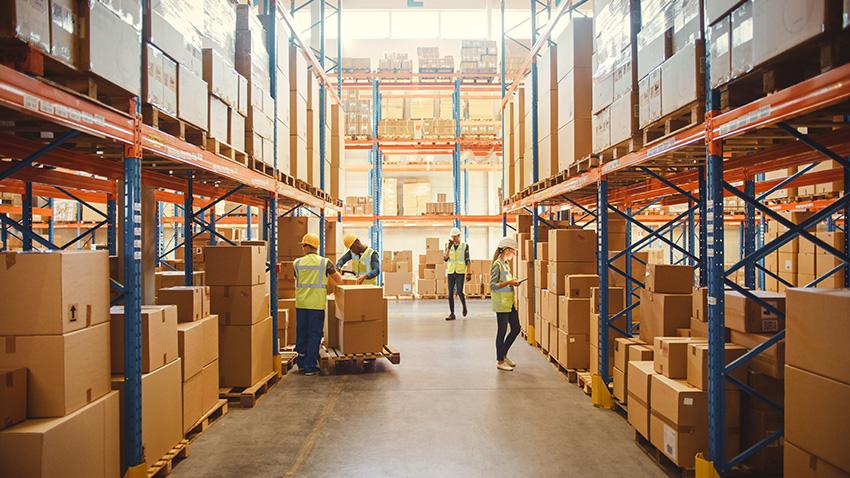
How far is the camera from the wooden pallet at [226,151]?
529 centimetres

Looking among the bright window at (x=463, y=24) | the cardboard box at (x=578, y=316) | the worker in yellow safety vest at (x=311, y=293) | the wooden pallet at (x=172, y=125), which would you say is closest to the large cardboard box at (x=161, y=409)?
the wooden pallet at (x=172, y=125)

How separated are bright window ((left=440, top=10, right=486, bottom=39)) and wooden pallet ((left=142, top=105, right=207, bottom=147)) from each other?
17334mm

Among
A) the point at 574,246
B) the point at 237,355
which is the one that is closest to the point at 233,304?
the point at 237,355

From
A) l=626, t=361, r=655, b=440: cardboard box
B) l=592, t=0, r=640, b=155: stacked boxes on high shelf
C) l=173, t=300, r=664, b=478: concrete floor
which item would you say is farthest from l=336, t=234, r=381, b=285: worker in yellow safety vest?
l=626, t=361, r=655, b=440: cardboard box

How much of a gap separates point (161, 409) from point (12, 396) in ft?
4.53

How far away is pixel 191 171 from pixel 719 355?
217 inches

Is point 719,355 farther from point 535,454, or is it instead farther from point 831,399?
point 535,454

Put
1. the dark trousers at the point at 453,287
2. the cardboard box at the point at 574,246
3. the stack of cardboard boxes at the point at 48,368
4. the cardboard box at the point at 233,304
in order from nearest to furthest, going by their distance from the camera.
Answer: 1. the stack of cardboard boxes at the point at 48,368
2. the cardboard box at the point at 233,304
3. the cardboard box at the point at 574,246
4. the dark trousers at the point at 453,287

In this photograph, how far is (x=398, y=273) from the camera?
656 inches

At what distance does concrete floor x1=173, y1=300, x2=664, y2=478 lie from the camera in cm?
439

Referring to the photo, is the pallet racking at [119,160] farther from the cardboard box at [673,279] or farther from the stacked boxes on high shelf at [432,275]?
the stacked boxes on high shelf at [432,275]

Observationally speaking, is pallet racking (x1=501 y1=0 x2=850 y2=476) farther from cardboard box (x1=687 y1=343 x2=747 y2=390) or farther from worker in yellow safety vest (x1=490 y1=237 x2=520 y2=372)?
worker in yellow safety vest (x1=490 y1=237 x2=520 y2=372)

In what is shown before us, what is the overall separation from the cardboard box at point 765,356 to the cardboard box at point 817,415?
1.87 ft

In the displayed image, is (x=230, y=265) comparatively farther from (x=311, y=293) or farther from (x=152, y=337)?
(x=152, y=337)
